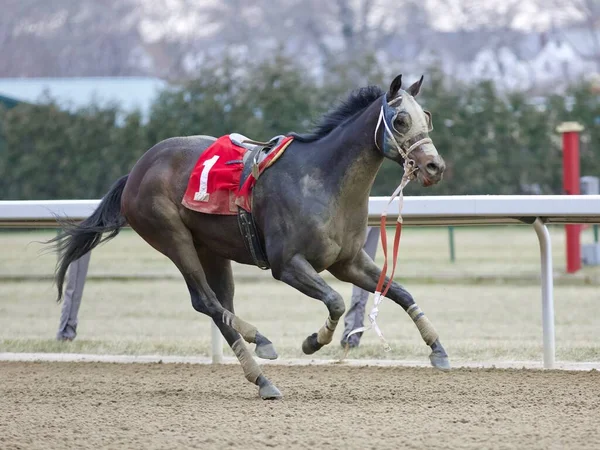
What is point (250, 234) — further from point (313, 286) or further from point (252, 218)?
point (313, 286)

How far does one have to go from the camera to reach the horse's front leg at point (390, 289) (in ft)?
17.7

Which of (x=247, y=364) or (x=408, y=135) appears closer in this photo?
(x=408, y=135)

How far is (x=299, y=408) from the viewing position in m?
4.77

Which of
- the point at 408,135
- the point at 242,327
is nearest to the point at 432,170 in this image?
the point at 408,135

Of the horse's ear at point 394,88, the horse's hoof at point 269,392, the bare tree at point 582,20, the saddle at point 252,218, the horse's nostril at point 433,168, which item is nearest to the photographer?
the horse's nostril at point 433,168

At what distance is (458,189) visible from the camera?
693 inches

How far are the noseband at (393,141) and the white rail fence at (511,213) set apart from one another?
1033mm

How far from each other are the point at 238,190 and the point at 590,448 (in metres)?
2.45

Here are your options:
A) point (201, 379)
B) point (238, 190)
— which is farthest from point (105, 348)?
point (238, 190)

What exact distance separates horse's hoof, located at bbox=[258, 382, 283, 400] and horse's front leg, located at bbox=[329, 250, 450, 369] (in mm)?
729

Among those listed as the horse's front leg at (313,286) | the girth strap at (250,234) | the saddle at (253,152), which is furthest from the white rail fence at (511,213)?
the horse's front leg at (313,286)

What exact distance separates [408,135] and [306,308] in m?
6.06

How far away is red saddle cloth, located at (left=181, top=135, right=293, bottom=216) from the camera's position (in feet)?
17.6

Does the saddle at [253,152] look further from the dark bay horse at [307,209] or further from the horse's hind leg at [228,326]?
the horse's hind leg at [228,326]
